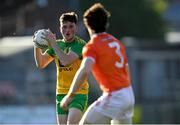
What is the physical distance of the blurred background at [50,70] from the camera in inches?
984

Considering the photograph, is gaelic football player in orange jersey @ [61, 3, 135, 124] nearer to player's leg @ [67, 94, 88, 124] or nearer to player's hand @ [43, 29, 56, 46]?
player's hand @ [43, 29, 56, 46]

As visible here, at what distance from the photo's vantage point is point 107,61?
10805 millimetres

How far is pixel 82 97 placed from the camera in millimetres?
12969

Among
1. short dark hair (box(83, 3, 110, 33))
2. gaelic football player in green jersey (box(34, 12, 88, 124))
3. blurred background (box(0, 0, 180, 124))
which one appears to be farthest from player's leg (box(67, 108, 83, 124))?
blurred background (box(0, 0, 180, 124))

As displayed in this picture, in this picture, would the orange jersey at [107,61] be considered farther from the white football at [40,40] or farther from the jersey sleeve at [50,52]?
the jersey sleeve at [50,52]

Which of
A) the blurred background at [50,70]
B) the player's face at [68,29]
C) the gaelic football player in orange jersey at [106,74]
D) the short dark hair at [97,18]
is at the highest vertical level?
the short dark hair at [97,18]

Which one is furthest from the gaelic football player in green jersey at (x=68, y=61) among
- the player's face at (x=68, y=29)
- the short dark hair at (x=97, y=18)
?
the short dark hair at (x=97, y=18)

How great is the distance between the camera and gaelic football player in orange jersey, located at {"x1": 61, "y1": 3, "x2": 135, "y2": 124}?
425 inches

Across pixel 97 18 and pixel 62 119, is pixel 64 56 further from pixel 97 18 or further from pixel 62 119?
pixel 97 18

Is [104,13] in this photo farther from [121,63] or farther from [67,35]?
[67,35]

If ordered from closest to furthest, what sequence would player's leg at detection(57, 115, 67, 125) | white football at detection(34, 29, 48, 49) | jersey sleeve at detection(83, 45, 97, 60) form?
jersey sleeve at detection(83, 45, 97, 60) < white football at detection(34, 29, 48, 49) < player's leg at detection(57, 115, 67, 125)

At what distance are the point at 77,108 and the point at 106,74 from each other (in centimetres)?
202

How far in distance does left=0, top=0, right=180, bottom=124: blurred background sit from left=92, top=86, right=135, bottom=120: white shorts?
1133cm

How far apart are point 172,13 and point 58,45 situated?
89.2 metres
